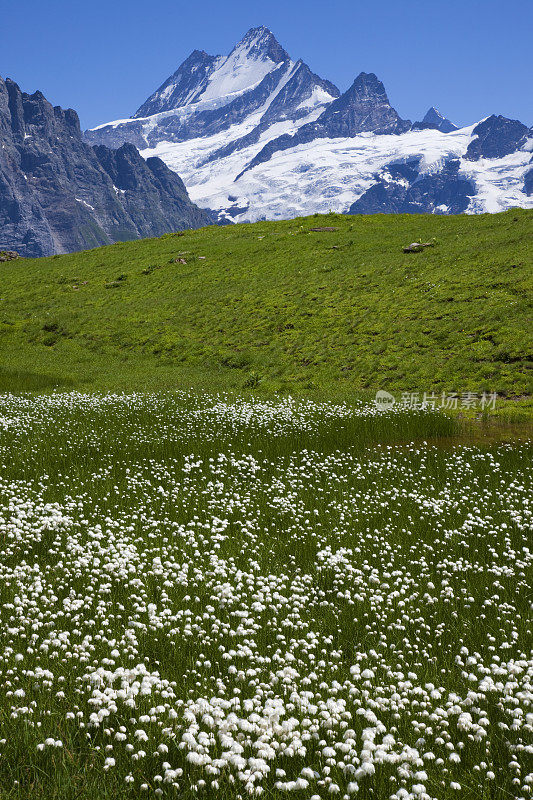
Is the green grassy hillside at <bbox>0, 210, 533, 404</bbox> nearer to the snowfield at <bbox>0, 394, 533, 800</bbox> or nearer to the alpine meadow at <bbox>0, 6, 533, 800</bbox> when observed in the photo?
the alpine meadow at <bbox>0, 6, 533, 800</bbox>

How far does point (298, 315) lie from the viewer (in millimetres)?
38250

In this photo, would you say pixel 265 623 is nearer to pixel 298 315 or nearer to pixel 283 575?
pixel 283 575

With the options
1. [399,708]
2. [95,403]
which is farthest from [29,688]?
[95,403]

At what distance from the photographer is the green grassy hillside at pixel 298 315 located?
93.6ft

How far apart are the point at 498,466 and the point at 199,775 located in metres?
12.3

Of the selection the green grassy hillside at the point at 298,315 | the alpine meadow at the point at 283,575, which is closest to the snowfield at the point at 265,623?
the alpine meadow at the point at 283,575

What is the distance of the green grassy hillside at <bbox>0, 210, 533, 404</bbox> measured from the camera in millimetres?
28531

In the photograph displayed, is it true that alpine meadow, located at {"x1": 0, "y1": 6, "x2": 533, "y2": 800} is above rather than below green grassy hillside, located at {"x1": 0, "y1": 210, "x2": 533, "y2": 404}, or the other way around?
below

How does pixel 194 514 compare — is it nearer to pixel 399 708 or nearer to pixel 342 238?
pixel 399 708

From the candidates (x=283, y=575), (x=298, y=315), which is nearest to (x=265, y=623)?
A: (x=283, y=575)

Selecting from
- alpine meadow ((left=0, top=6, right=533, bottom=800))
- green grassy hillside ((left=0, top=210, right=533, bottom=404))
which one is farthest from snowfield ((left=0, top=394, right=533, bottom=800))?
green grassy hillside ((left=0, top=210, right=533, bottom=404))

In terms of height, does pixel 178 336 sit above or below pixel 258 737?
above

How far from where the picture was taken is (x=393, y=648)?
739 cm

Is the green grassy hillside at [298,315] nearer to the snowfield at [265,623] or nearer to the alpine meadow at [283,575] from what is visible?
the alpine meadow at [283,575]
